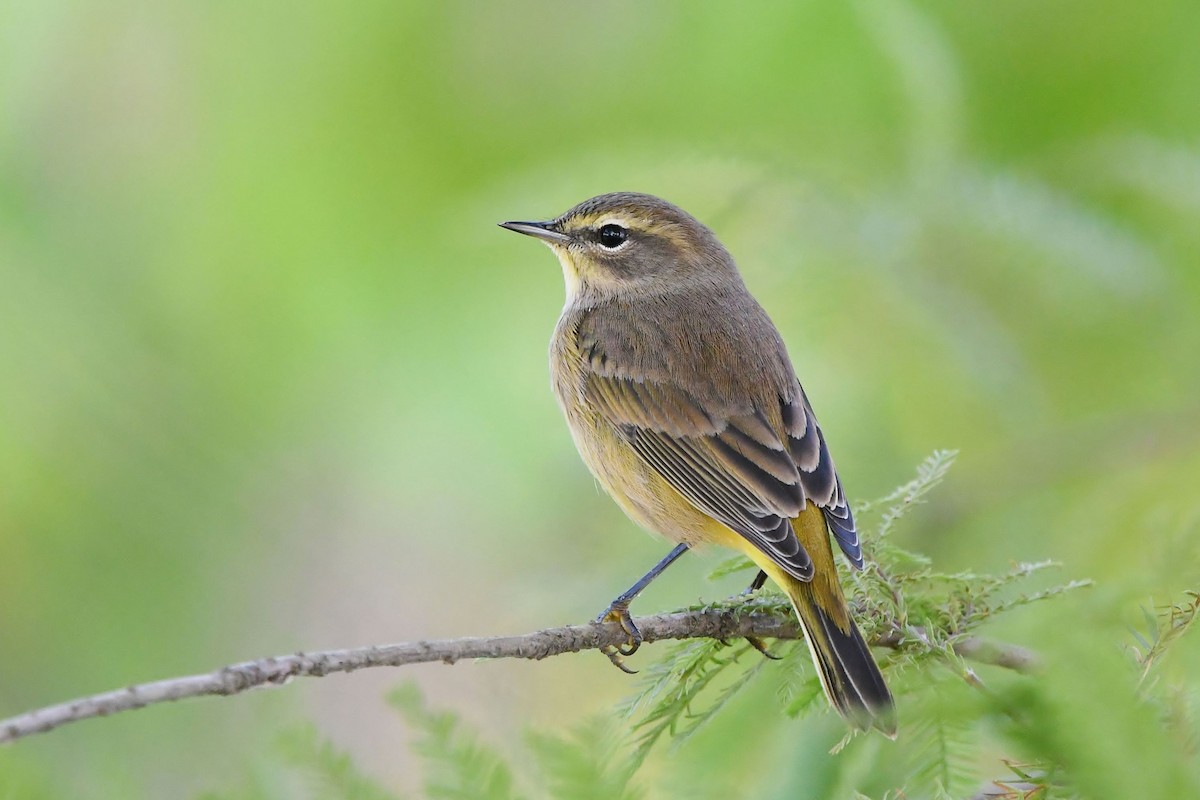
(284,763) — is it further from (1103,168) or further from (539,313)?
(539,313)

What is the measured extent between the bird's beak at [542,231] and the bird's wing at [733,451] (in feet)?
2.09

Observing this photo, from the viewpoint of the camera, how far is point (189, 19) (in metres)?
4.47

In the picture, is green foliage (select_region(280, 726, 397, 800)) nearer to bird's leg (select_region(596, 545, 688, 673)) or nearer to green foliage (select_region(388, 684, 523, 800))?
green foliage (select_region(388, 684, 523, 800))

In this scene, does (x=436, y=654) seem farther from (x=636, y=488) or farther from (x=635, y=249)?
(x=635, y=249)

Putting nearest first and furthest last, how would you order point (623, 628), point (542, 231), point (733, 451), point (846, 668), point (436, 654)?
point (436, 654)
point (846, 668)
point (623, 628)
point (733, 451)
point (542, 231)

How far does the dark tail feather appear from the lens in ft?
7.05

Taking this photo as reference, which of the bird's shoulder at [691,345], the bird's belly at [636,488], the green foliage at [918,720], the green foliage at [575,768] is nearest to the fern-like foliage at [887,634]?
the green foliage at [918,720]

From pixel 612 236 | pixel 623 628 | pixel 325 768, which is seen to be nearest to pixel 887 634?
pixel 623 628

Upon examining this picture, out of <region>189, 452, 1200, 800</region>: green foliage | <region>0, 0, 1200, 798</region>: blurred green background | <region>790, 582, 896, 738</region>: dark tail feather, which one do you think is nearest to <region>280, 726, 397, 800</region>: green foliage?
<region>189, 452, 1200, 800</region>: green foliage

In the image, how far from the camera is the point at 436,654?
192cm

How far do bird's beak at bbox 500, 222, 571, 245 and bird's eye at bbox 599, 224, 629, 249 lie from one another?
15 centimetres

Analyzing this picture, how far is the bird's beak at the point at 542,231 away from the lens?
14.6 feet

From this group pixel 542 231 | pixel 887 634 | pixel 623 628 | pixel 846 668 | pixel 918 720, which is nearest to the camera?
pixel 918 720

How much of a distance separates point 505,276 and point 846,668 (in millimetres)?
2863
